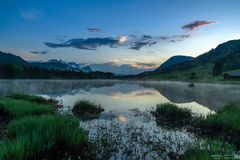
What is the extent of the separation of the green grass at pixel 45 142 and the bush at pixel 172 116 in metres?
10.0

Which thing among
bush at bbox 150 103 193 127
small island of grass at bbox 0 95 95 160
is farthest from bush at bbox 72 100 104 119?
small island of grass at bbox 0 95 95 160

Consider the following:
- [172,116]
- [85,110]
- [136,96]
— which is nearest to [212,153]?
[172,116]

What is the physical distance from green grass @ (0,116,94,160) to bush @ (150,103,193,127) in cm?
1002

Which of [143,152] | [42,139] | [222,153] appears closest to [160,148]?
[143,152]

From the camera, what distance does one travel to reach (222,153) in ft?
29.2

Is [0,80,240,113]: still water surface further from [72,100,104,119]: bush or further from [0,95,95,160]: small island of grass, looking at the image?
[0,95,95,160]: small island of grass

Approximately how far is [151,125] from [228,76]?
125 meters

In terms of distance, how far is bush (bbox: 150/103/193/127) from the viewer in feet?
66.4

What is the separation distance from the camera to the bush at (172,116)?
2023 cm

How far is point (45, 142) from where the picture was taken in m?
9.99

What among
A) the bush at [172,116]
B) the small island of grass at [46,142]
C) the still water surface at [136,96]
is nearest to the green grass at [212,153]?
the small island of grass at [46,142]

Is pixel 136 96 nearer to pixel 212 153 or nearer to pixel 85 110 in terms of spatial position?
pixel 85 110

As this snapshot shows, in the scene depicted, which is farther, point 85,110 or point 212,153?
point 85,110

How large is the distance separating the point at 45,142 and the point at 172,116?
48.7 ft
